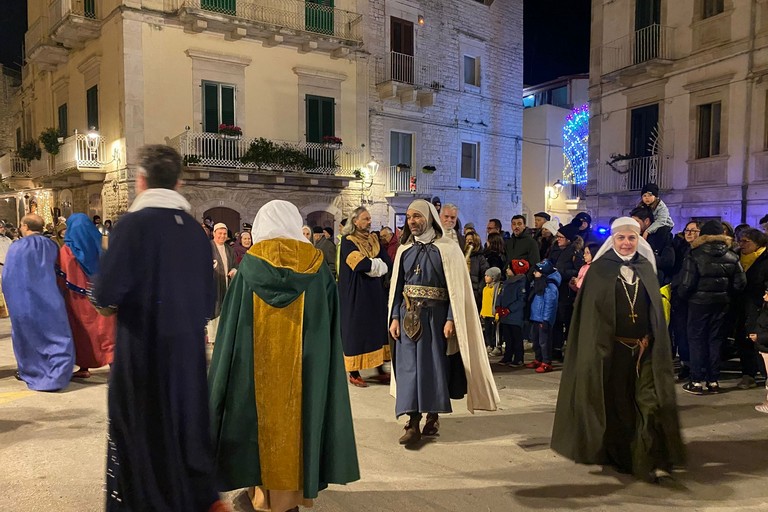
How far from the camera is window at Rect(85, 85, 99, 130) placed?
1816 cm

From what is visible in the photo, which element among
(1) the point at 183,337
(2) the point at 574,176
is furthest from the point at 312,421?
(2) the point at 574,176

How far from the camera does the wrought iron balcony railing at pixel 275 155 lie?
55.6 ft

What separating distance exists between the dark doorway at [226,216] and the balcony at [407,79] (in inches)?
274

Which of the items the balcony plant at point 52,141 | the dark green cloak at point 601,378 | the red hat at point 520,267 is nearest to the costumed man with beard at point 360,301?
the red hat at point 520,267

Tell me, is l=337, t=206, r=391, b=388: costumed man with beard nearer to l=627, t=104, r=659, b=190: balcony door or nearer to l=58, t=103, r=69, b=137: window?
l=627, t=104, r=659, b=190: balcony door

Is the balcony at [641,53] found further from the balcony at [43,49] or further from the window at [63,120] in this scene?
the window at [63,120]

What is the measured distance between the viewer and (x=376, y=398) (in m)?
6.44

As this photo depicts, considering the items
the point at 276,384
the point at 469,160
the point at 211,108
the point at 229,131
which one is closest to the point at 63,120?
the point at 211,108

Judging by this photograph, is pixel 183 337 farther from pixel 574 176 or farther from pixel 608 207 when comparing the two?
pixel 574 176

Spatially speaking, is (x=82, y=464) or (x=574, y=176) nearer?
(x=82, y=464)

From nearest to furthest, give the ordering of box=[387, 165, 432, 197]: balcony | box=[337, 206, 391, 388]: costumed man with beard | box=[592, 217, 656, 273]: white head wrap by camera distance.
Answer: box=[592, 217, 656, 273]: white head wrap, box=[337, 206, 391, 388]: costumed man with beard, box=[387, 165, 432, 197]: balcony

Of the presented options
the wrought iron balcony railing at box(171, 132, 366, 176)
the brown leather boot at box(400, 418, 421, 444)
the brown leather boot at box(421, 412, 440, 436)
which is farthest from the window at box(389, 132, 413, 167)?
the brown leather boot at box(400, 418, 421, 444)

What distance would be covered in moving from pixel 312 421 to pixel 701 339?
5211 mm

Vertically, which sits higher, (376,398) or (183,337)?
(183,337)
